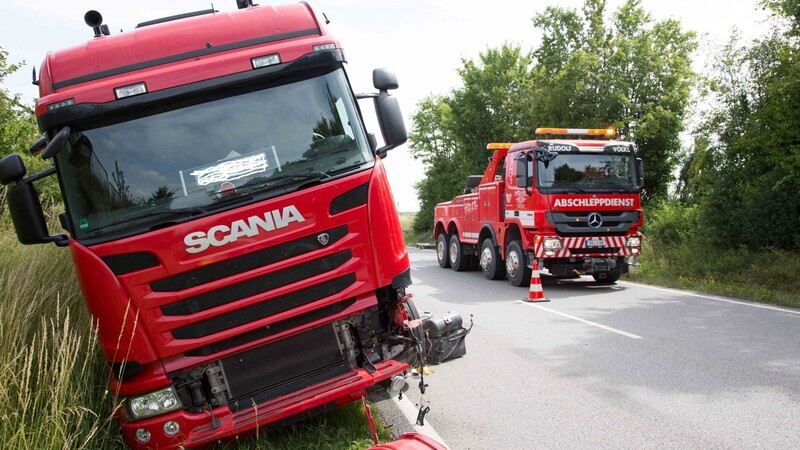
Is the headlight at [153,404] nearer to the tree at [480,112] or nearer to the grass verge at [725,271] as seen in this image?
the grass verge at [725,271]

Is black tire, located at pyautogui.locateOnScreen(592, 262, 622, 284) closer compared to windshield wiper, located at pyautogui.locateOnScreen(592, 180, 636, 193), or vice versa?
windshield wiper, located at pyautogui.locateOnScreen(592, 180, 636, 193)

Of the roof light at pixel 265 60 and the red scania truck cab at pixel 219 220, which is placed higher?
the roof light at pixel 265 60

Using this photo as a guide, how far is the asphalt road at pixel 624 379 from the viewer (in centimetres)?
431

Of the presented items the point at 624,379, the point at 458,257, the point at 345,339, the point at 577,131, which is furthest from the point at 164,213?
the point at 458,257

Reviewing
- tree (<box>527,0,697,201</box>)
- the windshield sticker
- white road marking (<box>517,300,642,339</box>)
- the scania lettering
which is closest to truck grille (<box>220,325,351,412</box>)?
the scania lettering

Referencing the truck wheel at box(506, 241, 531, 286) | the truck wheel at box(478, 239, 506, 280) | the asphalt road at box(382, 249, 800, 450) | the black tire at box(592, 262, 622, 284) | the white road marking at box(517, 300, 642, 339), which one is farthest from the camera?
the truck wheel at box(478, 239, 506, 280)

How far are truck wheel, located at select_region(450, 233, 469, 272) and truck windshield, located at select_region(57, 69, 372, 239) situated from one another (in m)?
11.9

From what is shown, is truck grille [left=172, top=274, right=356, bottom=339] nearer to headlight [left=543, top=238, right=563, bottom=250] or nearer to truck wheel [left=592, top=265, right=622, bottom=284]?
headlight [left=543, top=238, right=563, bottom=250]

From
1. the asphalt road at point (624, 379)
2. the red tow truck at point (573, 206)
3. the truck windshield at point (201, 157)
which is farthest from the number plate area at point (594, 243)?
the truck windshield at point (201, 157)

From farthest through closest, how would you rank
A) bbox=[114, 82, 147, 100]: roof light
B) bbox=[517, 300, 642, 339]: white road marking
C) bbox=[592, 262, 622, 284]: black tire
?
1. bbox=[592, 262, 622, 284]: black tire
2. bbox=[517, 300, 642, 339]: white road marking
3. bbox=[114, 82, 147, 100]: roof light

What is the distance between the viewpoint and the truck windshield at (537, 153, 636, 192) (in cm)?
1145

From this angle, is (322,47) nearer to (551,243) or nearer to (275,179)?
(275,179)

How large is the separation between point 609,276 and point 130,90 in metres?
10.6

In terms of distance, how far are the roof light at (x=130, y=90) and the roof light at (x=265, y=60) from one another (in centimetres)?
74
